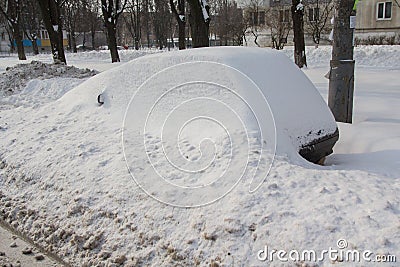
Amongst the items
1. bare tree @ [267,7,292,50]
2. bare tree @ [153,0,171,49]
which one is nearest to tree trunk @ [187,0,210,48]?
bare tree @ [267,7,292,50]

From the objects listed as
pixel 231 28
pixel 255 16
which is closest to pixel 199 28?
pixel 255 16

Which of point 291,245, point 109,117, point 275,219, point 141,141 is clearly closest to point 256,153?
point 275,219

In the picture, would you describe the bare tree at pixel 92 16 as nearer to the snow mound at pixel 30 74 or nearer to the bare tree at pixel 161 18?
the bare tree at pixel 161 18

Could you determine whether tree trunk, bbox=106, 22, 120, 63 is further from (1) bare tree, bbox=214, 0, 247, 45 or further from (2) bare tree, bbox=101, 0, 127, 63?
(1) bare tree, bbox=214, 0, 247, 45

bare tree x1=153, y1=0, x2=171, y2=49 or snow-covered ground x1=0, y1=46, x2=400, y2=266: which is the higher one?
bare tree x1=153, y1=0, x2=171, y2=49

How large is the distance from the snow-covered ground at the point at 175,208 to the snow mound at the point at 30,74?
562 centimetres

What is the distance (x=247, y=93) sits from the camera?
14.1ft

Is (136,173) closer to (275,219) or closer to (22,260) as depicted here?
(22,260)

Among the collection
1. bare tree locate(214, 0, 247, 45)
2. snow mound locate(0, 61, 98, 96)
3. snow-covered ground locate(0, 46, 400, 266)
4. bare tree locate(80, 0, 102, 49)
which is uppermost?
bare tree locate(80, 0, 102, 49)

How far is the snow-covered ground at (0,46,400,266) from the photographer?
3.03 metres

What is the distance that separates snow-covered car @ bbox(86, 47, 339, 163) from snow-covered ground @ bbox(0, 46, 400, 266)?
243mm

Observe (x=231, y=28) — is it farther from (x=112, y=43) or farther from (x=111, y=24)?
(x=112, y=43)

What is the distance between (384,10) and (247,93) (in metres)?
36.5

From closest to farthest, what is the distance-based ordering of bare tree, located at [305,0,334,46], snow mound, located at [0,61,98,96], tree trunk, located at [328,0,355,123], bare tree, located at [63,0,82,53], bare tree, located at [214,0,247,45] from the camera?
tree trunk, located at [328,0,355,123] → snow mound, located at [0,61,98,96] → bare tree, located at [305,0,334,46] → bare tree, located at [214,0,247,45] → bare tree, located at [63,0,82,53]
